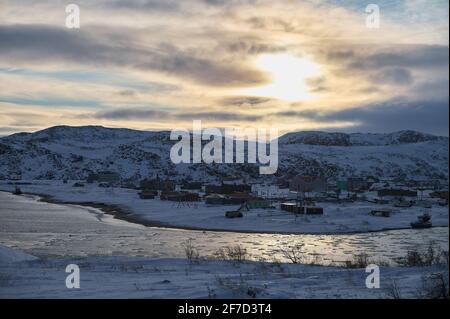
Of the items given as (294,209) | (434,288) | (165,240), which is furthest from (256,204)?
(434,288)

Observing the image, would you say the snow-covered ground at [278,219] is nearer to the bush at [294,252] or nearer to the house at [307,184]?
the bush at [294,252]

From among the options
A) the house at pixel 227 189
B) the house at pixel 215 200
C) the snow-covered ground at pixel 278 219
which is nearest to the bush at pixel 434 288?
the snow-covered ground at pixel 278 219

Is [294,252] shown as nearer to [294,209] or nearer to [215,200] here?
[294,209]

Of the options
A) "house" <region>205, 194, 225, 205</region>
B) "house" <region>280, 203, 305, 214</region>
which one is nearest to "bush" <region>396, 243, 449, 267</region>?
"house" <region>280, 203, 305, 214</region>
